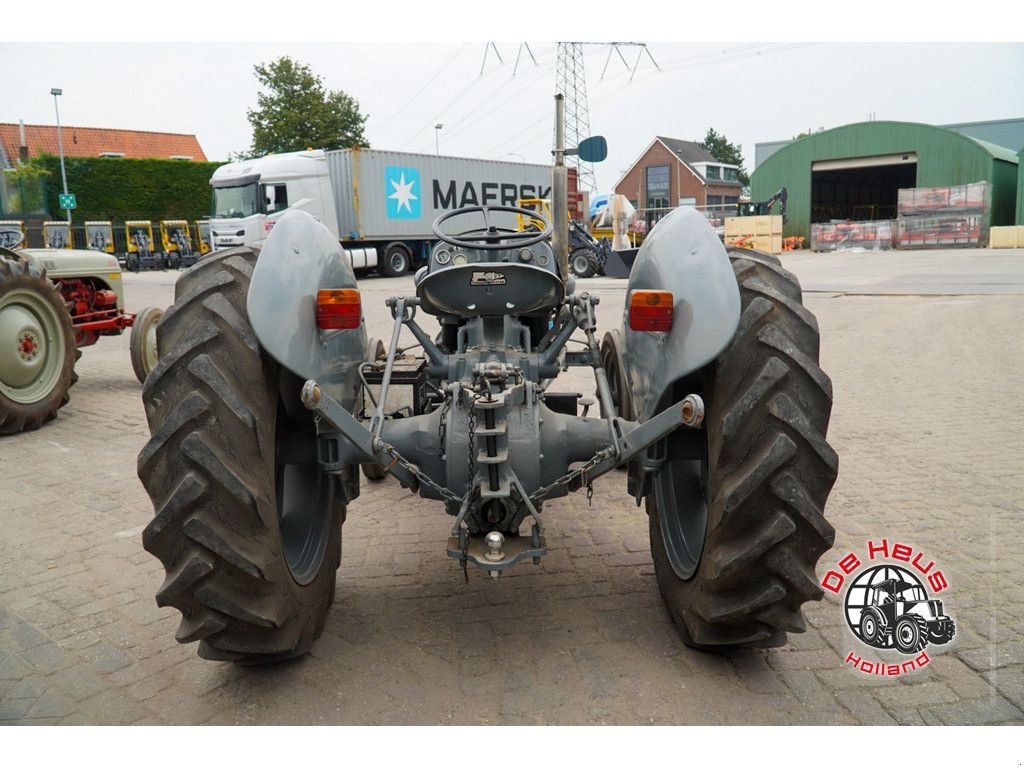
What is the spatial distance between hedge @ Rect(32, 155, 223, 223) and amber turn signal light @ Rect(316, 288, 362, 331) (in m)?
28.9

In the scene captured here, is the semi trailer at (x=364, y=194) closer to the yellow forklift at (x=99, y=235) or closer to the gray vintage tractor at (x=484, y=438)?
the yellow forklift at (x=99, y=235)

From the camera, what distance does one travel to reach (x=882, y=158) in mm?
35094

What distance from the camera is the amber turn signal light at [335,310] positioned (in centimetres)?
277

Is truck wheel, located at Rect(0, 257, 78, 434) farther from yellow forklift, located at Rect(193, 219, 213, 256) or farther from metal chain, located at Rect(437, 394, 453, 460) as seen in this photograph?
yellow forklift, located at Rect(193, 219, 213, 256)

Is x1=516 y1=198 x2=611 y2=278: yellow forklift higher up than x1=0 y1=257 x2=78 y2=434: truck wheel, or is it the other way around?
x1=516 y1=198 x2=611 y2=278: yellow forklift

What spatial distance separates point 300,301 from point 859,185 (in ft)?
156

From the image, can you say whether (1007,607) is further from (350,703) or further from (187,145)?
(187,145)

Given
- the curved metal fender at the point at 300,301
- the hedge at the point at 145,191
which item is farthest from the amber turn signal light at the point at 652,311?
the hedge at the point at 145,191

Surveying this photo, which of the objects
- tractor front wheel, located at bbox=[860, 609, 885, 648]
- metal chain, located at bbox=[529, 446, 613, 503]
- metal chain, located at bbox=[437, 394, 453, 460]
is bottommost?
tractor front wheel, located at bbox=[860, 609, 885, 648]

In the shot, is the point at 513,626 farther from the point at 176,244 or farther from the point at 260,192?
the point at 176,244

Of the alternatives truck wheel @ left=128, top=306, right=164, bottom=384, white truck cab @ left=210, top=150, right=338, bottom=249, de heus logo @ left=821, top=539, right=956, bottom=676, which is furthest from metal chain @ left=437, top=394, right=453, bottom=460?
white truck cab @ left=210, top=150, right=338, bottom=249

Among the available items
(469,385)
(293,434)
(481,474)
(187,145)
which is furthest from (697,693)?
(187,145)

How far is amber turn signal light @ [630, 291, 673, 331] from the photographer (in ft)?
8.73

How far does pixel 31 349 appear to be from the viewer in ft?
22.6
